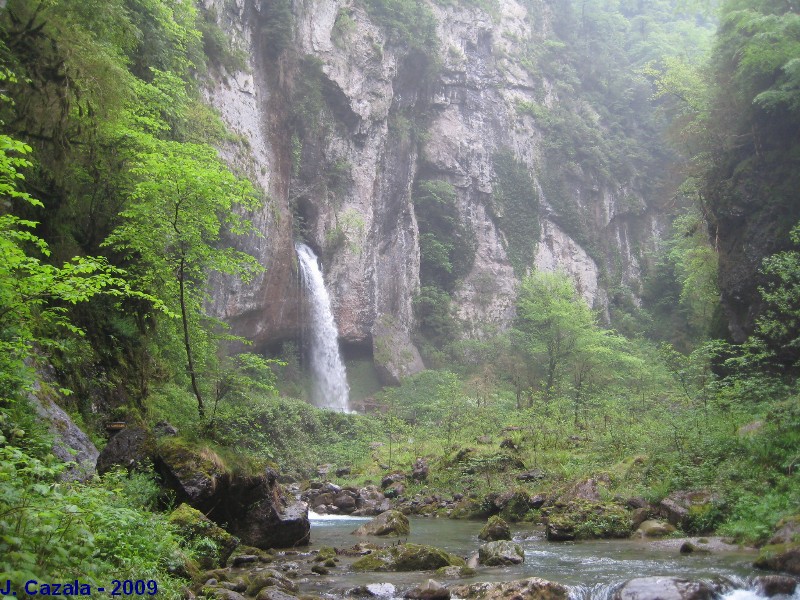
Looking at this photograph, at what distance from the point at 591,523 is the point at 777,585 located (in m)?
5.08

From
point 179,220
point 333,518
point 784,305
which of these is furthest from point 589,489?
point 179,220

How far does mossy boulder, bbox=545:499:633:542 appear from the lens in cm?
1170

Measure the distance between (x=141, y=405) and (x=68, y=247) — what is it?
3456 mm

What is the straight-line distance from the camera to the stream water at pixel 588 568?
7652 millimetres

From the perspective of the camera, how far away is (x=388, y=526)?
43.4ft

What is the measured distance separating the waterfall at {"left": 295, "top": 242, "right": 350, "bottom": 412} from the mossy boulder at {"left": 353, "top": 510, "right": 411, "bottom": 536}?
2013 cm

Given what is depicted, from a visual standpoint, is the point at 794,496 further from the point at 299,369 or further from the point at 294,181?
the point at 294,181

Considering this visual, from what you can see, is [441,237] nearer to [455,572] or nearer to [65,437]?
[455,572]

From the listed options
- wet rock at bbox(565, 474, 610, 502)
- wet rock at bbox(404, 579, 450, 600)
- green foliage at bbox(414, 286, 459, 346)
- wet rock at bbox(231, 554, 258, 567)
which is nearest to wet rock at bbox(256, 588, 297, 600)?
wet rock at bbox(404, 579, 450, 600)

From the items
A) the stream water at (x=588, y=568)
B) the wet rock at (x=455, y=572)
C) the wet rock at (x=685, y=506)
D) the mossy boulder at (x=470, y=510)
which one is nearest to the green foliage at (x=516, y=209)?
the mossy boulder at (x=470, y=510)

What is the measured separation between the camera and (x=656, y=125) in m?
52.4

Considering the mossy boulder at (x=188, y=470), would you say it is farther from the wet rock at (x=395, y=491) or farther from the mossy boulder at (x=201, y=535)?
the wet rock at (x=395, y=491)

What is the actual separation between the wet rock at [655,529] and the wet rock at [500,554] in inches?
119

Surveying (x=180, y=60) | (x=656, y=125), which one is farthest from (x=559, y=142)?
(x=180, y=60)
